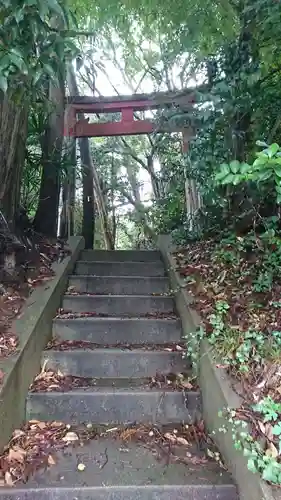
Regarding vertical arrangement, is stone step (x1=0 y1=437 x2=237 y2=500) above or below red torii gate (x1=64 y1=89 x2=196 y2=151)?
below

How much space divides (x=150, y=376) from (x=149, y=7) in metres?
3.38

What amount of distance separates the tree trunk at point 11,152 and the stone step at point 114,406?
1423 mm

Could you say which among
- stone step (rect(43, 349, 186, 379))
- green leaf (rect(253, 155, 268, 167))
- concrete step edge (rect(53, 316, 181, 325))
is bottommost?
stone step (rect(43, 349, 186, 379))

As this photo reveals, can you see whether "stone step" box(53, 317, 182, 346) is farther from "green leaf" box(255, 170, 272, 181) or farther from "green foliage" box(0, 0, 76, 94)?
"green leaf" box(255, 170, 272, 181)

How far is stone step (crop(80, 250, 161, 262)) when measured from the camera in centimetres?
419

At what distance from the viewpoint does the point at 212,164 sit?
297 cm

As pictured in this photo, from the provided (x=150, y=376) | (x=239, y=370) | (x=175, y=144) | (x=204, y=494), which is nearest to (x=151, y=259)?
(x=150, y=376)

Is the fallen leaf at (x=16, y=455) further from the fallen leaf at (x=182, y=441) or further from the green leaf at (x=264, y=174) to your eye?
the green leaf at (x=264, y=174)

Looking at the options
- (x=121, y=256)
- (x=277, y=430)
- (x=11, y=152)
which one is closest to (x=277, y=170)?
(x=277, y=430)

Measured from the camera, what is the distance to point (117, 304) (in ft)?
10.3

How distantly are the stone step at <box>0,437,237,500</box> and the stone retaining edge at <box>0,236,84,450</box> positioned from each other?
0.28 m

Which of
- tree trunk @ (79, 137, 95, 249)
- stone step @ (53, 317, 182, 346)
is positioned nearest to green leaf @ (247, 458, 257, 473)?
stone step @ (53, 317, 182, 346)

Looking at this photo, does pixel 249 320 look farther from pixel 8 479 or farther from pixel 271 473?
pixel 8 479

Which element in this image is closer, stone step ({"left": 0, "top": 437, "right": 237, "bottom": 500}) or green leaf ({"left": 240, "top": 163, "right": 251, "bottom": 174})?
green leaf ({"left": 240, "top": 163, "right": 251, "bottom": 174})
